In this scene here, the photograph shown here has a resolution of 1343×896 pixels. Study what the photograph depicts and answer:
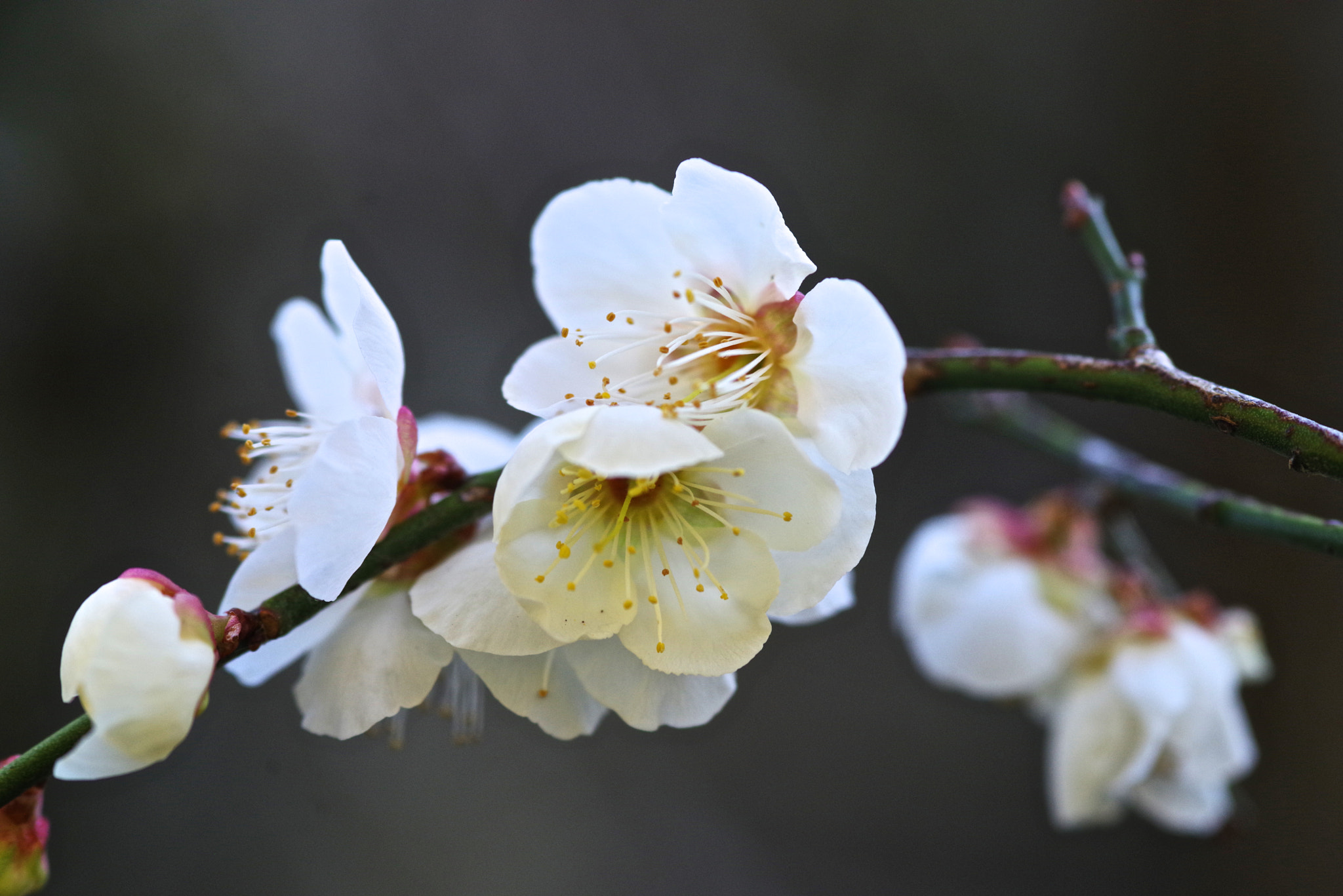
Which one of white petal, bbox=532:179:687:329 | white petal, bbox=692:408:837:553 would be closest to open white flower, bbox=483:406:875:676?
white petal, bbox=692:408:837:553

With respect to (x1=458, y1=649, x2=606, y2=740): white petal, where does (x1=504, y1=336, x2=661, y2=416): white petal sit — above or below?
above

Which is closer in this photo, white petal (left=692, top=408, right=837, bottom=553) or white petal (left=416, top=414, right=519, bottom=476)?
white petal (left=692, top=408, right=837, bottom=553)

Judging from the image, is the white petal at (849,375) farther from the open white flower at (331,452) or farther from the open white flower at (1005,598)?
the open white flower at (1005,598)

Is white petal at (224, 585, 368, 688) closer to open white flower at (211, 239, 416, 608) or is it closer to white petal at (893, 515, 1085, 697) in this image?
open white flower at (211, 239, 416, 608)

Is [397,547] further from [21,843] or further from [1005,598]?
[1005,598]

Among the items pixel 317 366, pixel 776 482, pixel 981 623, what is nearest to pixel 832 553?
pixel 776 482

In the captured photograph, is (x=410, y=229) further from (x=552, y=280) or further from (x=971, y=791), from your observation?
(x=971, y=791)

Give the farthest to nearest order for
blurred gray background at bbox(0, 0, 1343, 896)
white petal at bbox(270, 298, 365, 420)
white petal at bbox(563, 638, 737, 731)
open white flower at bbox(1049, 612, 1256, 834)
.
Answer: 1. blurred gray background at bbox(0, 0, 1343, 896)
2. open white flower at bbox(1049, 612, 1256, 834)
3. white petal at bbox(270, 298, 365, 420)
4. white petal at bbox(563, 638, 737, 731)
